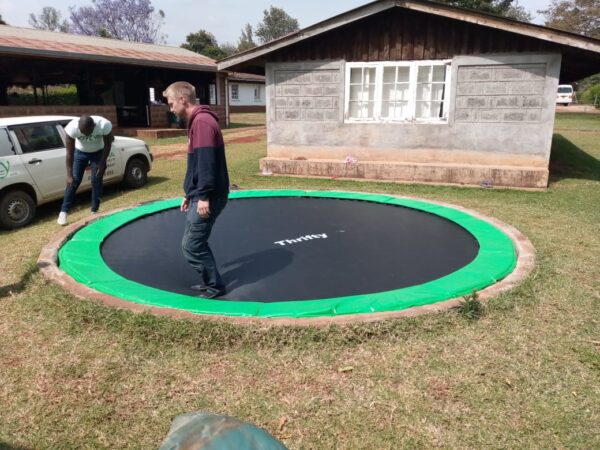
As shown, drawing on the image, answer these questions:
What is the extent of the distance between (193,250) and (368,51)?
5.96 m

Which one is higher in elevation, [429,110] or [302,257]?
[429,110]

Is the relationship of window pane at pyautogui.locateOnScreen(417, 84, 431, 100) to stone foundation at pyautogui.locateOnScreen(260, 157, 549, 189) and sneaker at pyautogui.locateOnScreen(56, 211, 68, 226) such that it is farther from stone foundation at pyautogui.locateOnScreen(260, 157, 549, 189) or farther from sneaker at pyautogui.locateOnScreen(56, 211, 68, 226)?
sneaker at pyautogui.locateOnScreen(56, 211, 68, 226)

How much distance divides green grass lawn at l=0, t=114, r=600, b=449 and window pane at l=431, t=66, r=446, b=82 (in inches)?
194

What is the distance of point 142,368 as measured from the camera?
247 centimetres

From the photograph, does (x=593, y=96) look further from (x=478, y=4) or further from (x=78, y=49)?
(x=78, y=49)

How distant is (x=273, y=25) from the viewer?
224ft

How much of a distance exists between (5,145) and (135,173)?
7.13 ft

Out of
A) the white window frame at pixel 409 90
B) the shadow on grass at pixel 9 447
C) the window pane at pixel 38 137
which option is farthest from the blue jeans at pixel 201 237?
the white window frame at pixel 409 90

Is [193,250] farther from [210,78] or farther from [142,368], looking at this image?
[210,78]

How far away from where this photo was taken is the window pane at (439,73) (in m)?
7.56

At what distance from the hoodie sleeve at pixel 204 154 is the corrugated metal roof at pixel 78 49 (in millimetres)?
11669

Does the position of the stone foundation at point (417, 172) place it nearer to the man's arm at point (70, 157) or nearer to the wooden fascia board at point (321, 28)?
the wooden fascia board at point (321, 28)

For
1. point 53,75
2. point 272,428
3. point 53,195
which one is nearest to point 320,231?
point 272,428

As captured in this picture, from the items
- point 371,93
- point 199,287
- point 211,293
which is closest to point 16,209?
point 199,287
